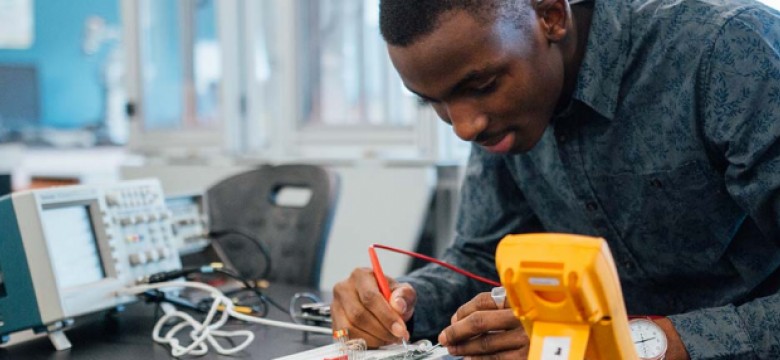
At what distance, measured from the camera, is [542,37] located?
1.11 metres

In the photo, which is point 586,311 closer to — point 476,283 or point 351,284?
point 351,284

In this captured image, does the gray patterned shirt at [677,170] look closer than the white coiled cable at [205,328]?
Yes

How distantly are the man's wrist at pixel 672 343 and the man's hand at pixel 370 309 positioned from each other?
12.9 inches

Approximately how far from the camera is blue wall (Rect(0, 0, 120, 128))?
4961 mm

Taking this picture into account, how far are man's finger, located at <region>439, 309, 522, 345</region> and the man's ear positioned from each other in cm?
40

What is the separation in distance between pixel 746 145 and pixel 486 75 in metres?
0.34

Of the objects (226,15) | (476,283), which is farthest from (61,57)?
(476,283)

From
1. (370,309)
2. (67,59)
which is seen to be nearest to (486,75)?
(370,309)

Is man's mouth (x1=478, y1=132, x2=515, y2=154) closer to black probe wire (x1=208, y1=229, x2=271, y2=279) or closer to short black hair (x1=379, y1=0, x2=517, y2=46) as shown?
short black hair (x1=379, y1=0, x2=517, y2=46)

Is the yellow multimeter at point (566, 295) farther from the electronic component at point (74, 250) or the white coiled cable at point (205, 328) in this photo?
the electronic component at point (74, 250)

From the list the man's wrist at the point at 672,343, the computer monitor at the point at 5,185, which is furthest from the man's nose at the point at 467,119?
the computer monitor at the point at 5,185

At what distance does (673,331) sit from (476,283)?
45 cm

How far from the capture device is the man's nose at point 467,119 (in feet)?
3.48

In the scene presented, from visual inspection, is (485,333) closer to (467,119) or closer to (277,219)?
(467,119)
